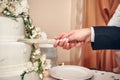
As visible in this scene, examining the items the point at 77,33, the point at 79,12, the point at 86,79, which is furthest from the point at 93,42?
the point at 79,12

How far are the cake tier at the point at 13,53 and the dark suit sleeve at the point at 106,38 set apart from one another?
383 millimetres

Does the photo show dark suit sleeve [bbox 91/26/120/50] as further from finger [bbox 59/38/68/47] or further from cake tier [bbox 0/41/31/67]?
cake tier [bbox 0/41/31/67]

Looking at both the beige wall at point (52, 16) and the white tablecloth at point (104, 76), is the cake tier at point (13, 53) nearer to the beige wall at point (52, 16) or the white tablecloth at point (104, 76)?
the white tablecloth at point (104, 76)

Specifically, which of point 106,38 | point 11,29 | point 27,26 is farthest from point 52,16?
point 106,38

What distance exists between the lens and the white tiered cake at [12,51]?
1025mm

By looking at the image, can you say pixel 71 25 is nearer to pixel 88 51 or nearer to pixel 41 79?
pixel 88 51

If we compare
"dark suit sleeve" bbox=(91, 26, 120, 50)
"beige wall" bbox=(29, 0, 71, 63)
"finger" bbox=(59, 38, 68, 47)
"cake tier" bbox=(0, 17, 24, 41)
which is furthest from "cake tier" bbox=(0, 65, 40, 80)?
"beige wall" bbox=(29, 0, 71, 63)

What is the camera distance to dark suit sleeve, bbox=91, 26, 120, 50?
36.5 inches

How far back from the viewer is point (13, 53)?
3.43ft

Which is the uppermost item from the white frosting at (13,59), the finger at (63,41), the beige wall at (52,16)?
the beige wall at (52,16)

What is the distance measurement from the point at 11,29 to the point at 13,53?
5.0 inches

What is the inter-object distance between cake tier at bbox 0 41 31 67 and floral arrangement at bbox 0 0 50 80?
0.06m

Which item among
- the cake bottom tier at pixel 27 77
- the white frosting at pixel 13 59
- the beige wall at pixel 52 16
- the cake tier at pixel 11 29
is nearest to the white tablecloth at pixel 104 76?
the cake bottom tier at pixel 27 77

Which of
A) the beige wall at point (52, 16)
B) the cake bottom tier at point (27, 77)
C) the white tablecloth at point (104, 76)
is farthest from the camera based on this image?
the beige wall at point (52, 16)
